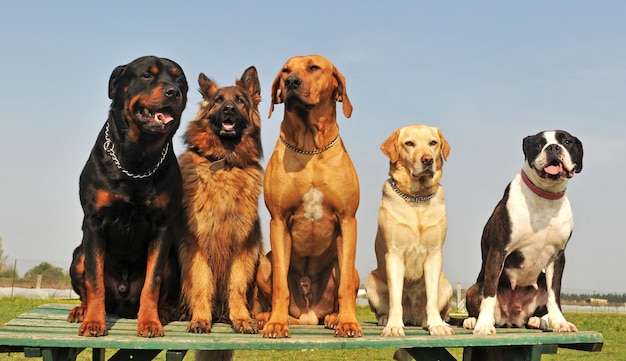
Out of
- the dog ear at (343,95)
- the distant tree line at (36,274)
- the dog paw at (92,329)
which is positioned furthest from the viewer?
the distant tree line at (36,274)

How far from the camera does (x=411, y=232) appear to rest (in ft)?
16.0

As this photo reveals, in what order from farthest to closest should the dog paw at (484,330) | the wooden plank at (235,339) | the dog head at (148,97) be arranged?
the dog paw at (484,330)
the dog head at (148,97)
the wooden plank at (235,339)

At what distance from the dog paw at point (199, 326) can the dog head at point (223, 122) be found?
4.86ft

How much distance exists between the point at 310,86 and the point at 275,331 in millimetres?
1902

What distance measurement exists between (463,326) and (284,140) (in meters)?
2.32

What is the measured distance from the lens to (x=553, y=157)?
471 cm

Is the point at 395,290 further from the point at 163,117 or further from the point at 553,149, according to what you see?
the point at 163,117

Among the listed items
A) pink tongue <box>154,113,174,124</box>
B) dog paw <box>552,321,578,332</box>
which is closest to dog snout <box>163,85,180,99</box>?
pink tongue <box>154,113,174,124</box>

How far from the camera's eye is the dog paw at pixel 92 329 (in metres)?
4.06

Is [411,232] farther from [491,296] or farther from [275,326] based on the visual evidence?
[275,326]

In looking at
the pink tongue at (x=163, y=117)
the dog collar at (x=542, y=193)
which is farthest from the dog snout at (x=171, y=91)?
the dog collar at (x=542, y=193)

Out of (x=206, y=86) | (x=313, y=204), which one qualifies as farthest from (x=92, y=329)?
(x=206, y=86)

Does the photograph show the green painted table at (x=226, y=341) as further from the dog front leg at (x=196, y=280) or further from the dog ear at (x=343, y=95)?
the dog ear at (x=343, y=95)

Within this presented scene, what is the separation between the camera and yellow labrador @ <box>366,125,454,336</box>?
4.84 meters
